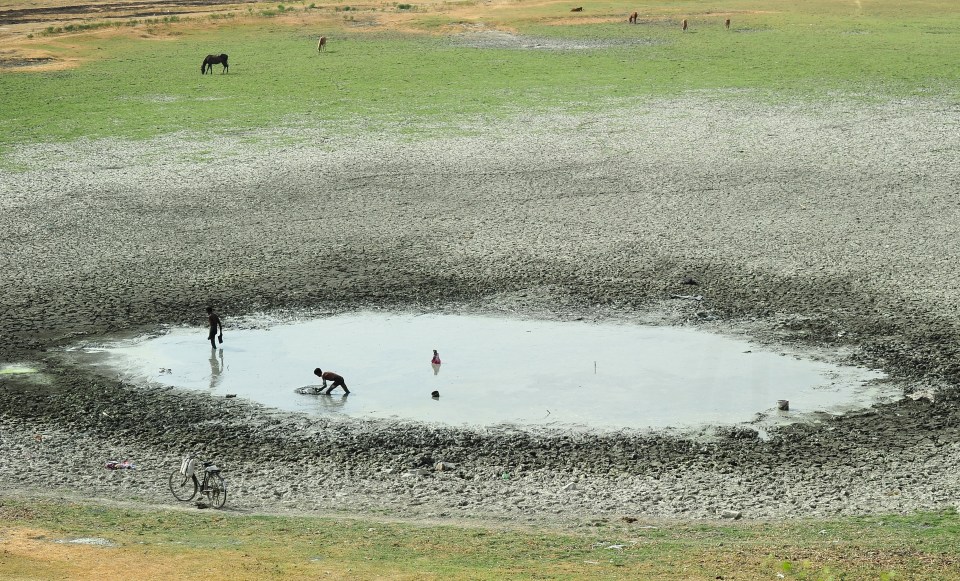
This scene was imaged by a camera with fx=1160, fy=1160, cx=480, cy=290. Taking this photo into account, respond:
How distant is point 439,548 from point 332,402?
604 centimetres

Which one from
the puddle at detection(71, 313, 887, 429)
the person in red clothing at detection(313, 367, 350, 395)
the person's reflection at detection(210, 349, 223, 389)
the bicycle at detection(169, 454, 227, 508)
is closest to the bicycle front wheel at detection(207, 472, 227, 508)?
the bicycle at detection(169, 454, 227, 508)

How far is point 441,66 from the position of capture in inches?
2183

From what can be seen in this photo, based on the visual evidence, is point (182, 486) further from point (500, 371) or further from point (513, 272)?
point (513, 272)

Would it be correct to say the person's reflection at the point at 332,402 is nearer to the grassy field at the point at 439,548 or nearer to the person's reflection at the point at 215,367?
the person's reflection at the point at 215,367

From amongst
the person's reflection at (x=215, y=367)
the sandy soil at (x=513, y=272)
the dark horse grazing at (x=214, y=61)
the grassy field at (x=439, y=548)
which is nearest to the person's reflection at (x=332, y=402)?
the sandy soil at (x=513, y=272)

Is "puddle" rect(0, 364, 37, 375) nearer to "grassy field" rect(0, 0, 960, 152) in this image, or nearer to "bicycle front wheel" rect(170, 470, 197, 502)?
"bicycle front wheel" rect(170, 470, 197, 502)

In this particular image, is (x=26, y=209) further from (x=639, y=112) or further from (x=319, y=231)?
(x=639, y=112)

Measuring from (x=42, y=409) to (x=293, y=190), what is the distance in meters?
15.0

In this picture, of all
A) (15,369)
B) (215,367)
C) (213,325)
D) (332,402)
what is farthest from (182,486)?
(15,369)

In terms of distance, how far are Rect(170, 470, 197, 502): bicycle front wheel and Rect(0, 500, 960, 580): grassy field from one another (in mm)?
585

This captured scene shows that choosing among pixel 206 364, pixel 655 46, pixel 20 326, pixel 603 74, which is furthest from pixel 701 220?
pixel 655 46

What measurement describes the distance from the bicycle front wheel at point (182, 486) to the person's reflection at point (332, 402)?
3.16 metres

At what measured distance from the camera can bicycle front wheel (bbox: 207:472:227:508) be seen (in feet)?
49.6

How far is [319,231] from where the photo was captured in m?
28.5
